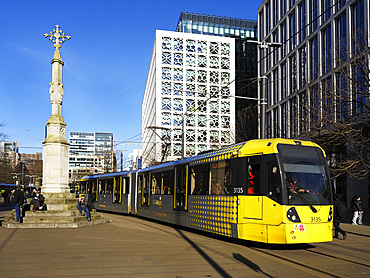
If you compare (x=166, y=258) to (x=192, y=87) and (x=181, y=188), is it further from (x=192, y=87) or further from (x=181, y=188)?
(x=192, y=87)

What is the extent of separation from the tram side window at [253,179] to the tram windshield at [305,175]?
837 millimetres

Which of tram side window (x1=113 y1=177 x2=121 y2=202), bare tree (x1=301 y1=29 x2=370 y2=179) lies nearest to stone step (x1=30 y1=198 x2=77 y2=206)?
tram side window (x1=113 y1=177 x2=121 y2=202)

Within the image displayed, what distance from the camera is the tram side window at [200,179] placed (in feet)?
47.0

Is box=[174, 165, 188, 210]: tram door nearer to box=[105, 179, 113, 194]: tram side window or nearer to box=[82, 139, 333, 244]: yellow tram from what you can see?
box=[82, 139, 333, 244]: yellow tram

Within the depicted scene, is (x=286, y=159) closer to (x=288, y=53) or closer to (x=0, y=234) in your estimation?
(x=0, y=234)

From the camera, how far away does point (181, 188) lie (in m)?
16.6

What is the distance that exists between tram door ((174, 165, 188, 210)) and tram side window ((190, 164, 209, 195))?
0.76 m

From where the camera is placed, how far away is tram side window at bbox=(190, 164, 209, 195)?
1433cm

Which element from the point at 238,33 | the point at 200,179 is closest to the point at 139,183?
the point at 200,179

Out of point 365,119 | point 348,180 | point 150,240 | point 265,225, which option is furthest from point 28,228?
point 348,180

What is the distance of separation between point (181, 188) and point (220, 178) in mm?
3620

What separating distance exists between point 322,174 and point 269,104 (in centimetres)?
3712

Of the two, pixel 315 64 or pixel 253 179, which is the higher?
pixel 315 64

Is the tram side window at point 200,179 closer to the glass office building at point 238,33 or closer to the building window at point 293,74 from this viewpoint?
the building window at point 293,74
